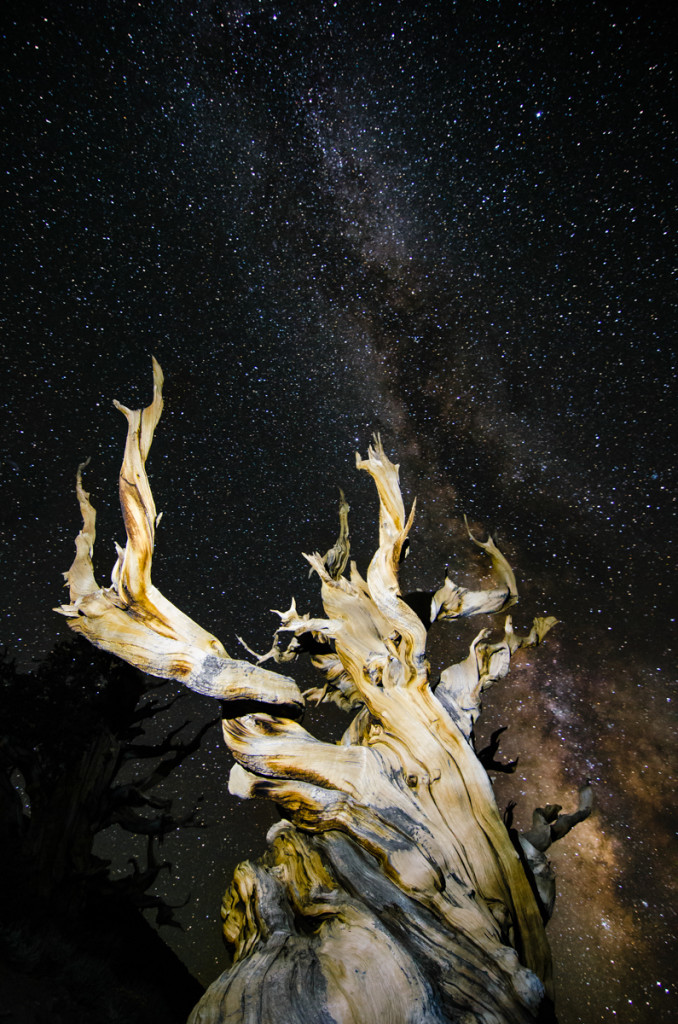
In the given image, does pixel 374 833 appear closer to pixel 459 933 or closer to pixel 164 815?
pixel 459 933

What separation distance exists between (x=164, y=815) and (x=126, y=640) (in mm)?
4022

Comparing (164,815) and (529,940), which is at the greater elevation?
(164,815)

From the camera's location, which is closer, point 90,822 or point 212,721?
point 90,822

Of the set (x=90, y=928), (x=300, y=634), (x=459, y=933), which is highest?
(x=300, y=634)

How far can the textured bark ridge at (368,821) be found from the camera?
82.8 inches

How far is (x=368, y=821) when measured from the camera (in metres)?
3.03

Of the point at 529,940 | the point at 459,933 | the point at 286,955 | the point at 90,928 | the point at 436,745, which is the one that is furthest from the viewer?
the point at 90,928

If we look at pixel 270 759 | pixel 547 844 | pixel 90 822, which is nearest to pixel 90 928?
pixel 90 822

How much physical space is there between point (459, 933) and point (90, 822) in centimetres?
476

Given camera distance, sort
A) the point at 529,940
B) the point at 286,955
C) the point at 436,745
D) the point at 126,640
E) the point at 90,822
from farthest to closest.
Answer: the point at 90,822, the point at 436,745, the point at 126,640, the point at 529,940, the point at 286,955

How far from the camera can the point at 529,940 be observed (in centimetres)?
268

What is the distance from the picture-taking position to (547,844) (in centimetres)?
361

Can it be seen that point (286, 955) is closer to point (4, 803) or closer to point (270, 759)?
point (270, 759)

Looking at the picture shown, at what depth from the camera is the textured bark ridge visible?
82.8 inches
